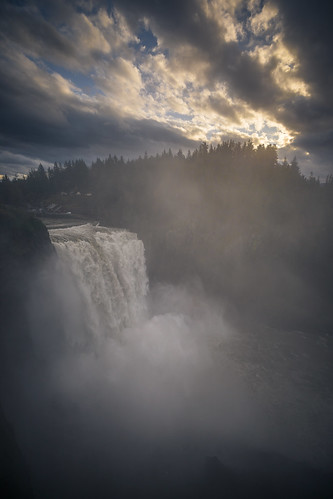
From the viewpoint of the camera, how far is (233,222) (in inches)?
1719

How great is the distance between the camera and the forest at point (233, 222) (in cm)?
3516

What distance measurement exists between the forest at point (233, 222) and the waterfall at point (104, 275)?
37.5ft

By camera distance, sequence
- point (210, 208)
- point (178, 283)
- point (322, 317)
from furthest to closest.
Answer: point (210, 208), point (178, 283), point (322, 317)

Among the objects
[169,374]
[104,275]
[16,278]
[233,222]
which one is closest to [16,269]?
[16,278]

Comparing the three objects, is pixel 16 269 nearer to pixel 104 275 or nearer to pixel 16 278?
pixel 16 278

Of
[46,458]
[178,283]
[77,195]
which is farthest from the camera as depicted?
[77,195]

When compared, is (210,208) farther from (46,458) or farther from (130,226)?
(46,458)

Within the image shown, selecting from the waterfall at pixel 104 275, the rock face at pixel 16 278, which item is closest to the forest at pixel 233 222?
the waterfall at pixel 104 275

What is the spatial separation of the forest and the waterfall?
11428 millimetres

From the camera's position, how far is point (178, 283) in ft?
119

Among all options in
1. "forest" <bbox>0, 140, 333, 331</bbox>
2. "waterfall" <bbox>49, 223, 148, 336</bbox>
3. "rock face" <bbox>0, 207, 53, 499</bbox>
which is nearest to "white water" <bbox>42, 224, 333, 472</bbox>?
"waterfall" <bbox>49, 223, 148, 336</bbox>

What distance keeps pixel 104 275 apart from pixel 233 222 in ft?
104

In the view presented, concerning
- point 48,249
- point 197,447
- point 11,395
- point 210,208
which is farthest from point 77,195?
point 197,447

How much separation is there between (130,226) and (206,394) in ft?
103
